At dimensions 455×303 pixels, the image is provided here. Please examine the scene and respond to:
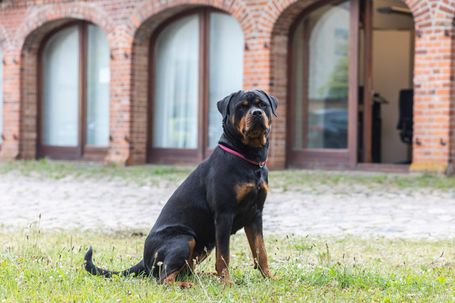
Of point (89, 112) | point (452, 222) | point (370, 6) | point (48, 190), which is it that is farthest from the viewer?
point (89, 112)

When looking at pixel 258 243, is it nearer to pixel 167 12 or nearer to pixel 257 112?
pixel 257 112

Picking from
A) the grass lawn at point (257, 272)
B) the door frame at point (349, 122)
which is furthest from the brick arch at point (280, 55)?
the grass lawn at point (257, 272)

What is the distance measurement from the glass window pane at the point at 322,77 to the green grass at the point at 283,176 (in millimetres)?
916

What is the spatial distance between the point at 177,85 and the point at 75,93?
2.61 metres

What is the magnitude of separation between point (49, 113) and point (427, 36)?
8621mm

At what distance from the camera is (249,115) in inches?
177

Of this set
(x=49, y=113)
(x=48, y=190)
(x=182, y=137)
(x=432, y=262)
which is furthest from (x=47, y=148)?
(x=432, y=262)

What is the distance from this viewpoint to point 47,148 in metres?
16.7

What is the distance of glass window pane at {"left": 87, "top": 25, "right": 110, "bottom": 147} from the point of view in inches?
620

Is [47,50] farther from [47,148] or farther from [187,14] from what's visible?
[187,14]

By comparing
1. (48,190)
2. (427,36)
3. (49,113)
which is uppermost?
(427,36)

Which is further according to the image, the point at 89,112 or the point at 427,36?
the point at 89,112

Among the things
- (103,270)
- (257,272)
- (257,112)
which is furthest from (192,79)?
(257,112)

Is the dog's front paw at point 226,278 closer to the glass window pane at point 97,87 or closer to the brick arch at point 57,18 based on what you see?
the brick arch at point 57,18
